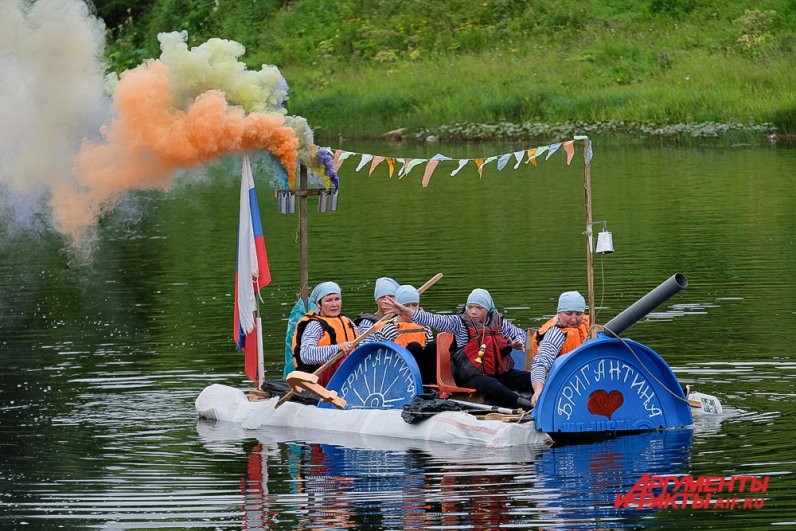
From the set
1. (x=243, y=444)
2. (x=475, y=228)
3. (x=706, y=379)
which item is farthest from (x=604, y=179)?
(x=243, y=444)

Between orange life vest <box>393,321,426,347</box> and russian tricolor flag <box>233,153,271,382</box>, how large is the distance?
1603 mm

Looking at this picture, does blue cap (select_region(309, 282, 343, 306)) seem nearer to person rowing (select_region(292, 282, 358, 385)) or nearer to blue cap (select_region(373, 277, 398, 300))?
person rowing (select_region(292, 282, 358, 385))

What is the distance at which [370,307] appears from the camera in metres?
23.3

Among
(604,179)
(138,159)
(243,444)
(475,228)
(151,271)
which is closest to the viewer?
(243,444)

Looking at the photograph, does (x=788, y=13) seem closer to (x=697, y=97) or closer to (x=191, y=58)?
(x=697, y=97)

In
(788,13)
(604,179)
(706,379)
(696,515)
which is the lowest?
(696,515)

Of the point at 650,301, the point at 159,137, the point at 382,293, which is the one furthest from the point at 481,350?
the point at 159,137

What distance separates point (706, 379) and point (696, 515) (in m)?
5.90

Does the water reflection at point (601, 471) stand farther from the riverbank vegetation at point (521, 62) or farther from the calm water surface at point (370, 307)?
the riverbank vegetation at point (521, 62)

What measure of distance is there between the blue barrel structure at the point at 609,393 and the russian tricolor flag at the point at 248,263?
3908mm

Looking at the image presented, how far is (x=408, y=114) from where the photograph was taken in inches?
2041

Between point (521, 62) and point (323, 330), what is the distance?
122ft

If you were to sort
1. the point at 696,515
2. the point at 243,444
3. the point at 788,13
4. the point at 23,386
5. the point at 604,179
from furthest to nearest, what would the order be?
the point at 788,13 → the point at 604,179 → the point at 23,386 → the point at 243,444 → the point at 696,515

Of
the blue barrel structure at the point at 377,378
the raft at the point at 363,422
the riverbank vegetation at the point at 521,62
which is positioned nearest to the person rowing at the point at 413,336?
the blue barrel structure at the point at 377,378
